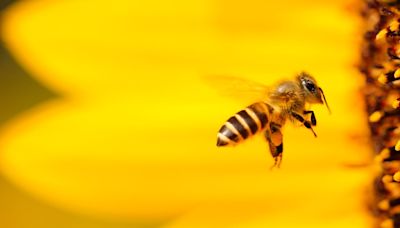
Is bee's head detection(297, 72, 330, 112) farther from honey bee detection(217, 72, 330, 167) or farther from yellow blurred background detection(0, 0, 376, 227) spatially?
yellow blurred background detection(0, 0, 376, 227)

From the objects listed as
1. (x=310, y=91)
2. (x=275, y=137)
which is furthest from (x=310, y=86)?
(x=275, y=137)

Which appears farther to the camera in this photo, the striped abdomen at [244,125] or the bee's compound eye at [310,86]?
the bee's compound eye at [310,86]

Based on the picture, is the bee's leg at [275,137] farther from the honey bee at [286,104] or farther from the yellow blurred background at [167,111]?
the yellow blurred background at [167,111]

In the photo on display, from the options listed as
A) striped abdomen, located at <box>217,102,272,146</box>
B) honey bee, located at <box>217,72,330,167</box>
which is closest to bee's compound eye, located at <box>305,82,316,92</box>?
honey bee, located at <box>217,72,330,167</box>

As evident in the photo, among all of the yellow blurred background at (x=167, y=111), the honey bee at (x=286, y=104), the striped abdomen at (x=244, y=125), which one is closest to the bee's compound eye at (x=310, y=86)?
the honey bee at (x=286, y=104)

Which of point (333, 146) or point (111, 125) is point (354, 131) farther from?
point (111, 125)
